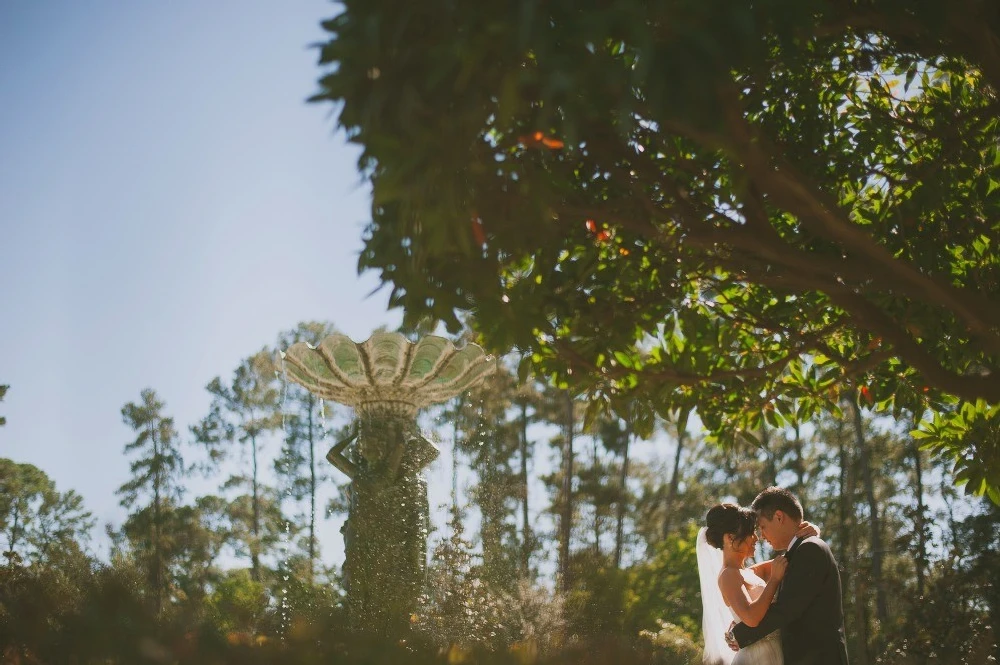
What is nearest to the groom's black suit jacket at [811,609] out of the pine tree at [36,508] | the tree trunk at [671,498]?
Answer: the pine tree at [36,508]

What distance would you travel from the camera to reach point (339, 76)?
2.83m

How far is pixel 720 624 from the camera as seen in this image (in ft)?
17.9

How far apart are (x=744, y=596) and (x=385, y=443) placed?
25.7 feet

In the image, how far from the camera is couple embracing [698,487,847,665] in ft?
14.5

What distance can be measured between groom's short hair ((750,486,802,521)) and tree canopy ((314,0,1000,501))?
0.70 metres

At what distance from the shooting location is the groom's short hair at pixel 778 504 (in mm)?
4668

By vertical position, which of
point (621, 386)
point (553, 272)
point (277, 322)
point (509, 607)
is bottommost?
point (509, 607)

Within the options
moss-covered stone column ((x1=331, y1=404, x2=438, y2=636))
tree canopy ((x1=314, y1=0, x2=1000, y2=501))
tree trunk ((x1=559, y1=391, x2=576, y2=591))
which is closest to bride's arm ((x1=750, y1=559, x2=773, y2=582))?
tree canopy ((x1=314, y1=0, x2=1000, y2=501))

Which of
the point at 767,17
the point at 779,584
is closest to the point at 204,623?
the point at 767,17

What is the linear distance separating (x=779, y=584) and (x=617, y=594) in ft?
36.5

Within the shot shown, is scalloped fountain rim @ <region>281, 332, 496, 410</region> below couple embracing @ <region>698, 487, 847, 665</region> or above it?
above

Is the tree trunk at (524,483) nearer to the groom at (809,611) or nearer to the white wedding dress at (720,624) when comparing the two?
the white wedding dress at (720,624)

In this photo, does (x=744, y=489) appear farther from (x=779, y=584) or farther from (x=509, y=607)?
(x=779, y=584)

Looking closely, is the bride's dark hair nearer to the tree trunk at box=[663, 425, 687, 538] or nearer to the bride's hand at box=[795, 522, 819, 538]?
the bride's hand at box=[795, 522, 819, 538]
